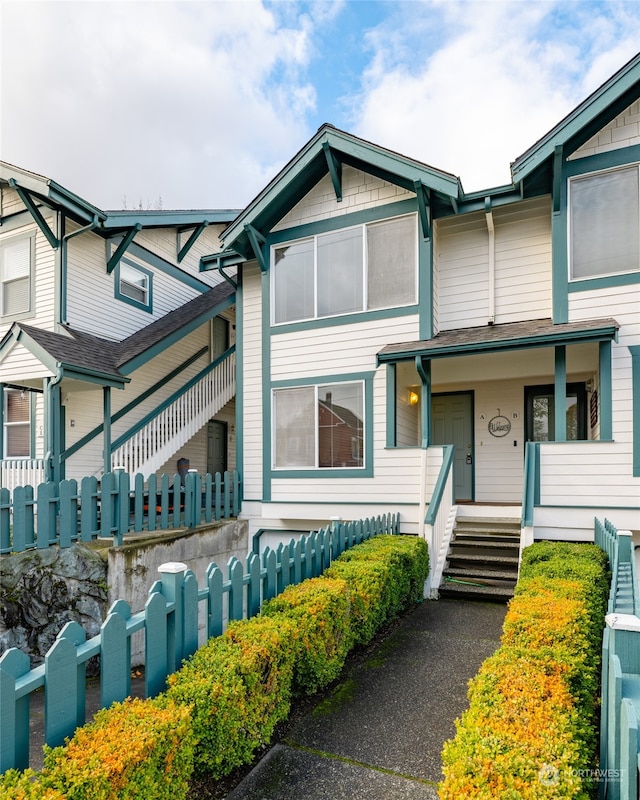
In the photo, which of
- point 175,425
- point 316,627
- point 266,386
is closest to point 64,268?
point 175,425

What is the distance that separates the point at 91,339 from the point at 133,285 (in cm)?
238

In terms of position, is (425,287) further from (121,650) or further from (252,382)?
(121,650)

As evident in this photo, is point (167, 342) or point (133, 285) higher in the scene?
point (133, 285)

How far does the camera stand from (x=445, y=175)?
8156mm

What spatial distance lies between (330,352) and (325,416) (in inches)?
47.7

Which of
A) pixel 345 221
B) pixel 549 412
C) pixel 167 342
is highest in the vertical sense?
pixel 345 221

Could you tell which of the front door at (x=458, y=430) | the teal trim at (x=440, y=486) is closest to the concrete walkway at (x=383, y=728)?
the teal trim at (x=440, y=486)

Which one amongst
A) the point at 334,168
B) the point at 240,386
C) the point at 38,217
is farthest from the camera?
the point at 240,386

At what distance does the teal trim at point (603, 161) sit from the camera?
24.7 feet

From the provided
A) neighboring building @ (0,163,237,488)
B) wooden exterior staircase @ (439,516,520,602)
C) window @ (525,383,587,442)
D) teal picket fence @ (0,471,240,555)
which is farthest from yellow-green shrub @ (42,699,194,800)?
window @ (525,383,587,442)

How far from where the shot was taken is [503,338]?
25.7 feet

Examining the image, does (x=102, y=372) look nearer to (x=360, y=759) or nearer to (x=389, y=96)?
(x=360, y=759)

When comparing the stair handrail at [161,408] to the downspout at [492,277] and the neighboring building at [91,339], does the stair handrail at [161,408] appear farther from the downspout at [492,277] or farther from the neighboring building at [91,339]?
the downspout at [492,277]

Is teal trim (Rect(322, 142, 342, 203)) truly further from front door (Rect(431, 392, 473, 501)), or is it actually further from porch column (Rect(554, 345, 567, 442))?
porch column (Rect(554, 345, 567, 442))
